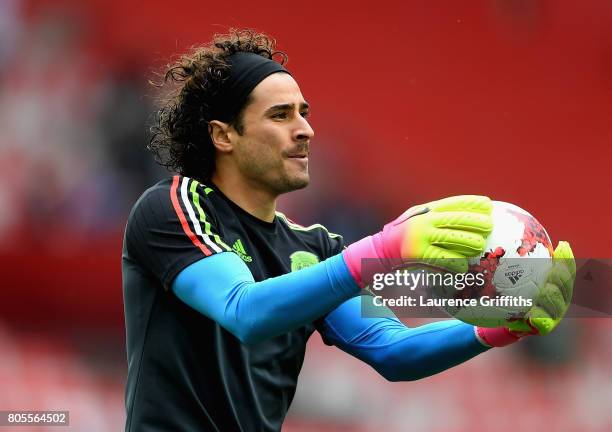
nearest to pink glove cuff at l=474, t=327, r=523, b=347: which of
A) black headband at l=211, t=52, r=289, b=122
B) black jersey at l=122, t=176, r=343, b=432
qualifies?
black jersey at l=122, t=176, r=343, b=432

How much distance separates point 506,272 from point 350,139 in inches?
153

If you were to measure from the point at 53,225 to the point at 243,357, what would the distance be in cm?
358

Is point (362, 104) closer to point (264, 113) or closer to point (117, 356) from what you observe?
point (117, 356)

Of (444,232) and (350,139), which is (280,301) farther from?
(350,139)

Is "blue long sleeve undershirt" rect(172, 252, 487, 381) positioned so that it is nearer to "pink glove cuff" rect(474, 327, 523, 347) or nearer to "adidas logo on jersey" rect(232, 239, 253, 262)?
"pink glove cuff" rect(474, 327, 523, 347)

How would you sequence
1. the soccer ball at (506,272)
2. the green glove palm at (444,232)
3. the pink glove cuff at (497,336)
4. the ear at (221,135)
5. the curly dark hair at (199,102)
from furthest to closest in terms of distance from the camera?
1. the curly dark hair at (199,102)
2. the ear at (221,135)
3. the pink glove cuff at (497,336)
4. the soccer ball at (506,272)
5. the green glove palm at (444,232)

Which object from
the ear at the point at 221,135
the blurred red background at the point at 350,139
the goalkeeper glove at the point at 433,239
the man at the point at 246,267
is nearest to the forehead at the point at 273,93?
the man at the point at 246,267

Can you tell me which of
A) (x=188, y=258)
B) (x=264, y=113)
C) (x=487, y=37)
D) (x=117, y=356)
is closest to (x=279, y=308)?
(x=188, y=258)

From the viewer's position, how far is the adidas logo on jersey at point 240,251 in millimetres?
3613

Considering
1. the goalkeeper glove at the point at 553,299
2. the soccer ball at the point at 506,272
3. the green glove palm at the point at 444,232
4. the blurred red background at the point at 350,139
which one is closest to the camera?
the green glove palm at the point at 444,232

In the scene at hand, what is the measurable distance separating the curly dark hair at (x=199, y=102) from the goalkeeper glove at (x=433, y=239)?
40.0 inches

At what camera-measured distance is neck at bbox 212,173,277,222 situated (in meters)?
3.81

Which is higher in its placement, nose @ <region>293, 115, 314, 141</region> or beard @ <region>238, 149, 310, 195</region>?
nose @ <region>293, 115, 314, 141</region>

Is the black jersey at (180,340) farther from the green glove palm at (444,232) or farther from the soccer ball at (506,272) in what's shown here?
the soccer ball at (506,272)
